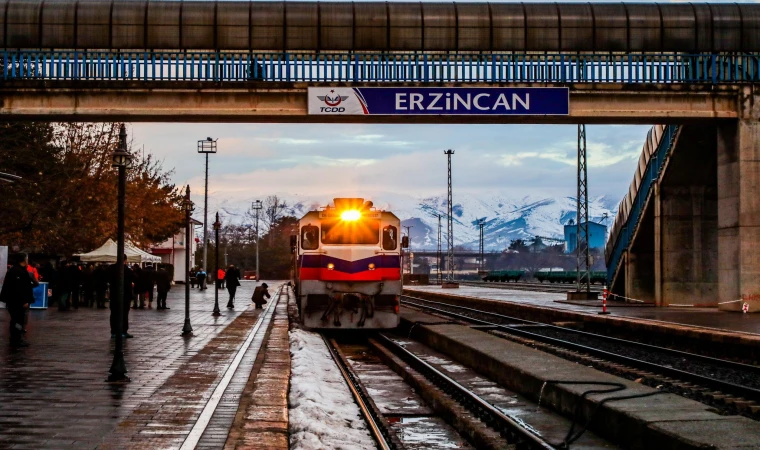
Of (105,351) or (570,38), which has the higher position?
(570,38)

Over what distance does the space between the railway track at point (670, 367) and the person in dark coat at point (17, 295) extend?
10.7 metres

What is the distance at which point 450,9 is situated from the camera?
1044 inches

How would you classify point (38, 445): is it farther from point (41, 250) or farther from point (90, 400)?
point (41, 250)

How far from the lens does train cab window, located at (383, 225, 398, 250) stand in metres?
23.7

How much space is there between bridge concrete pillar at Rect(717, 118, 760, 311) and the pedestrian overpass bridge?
4 cm

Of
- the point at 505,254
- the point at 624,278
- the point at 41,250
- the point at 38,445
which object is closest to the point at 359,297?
the point at 38,445

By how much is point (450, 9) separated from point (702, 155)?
32.0 ft

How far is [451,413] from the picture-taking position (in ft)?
38.8

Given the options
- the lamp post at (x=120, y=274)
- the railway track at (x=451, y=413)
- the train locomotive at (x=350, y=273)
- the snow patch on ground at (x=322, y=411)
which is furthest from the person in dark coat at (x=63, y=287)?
the lamp post at (x=120, y=274)

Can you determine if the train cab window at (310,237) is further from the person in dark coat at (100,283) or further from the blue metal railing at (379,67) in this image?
the person in dark coat at (100,283)

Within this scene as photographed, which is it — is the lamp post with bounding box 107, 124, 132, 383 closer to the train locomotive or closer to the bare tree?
the train locomotive

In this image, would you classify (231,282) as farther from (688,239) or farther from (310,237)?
(688,239)

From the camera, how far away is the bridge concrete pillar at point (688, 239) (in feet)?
102

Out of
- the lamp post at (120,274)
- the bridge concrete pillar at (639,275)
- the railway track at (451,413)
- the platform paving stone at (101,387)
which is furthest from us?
the bridge concrete pillar at (639,275)
